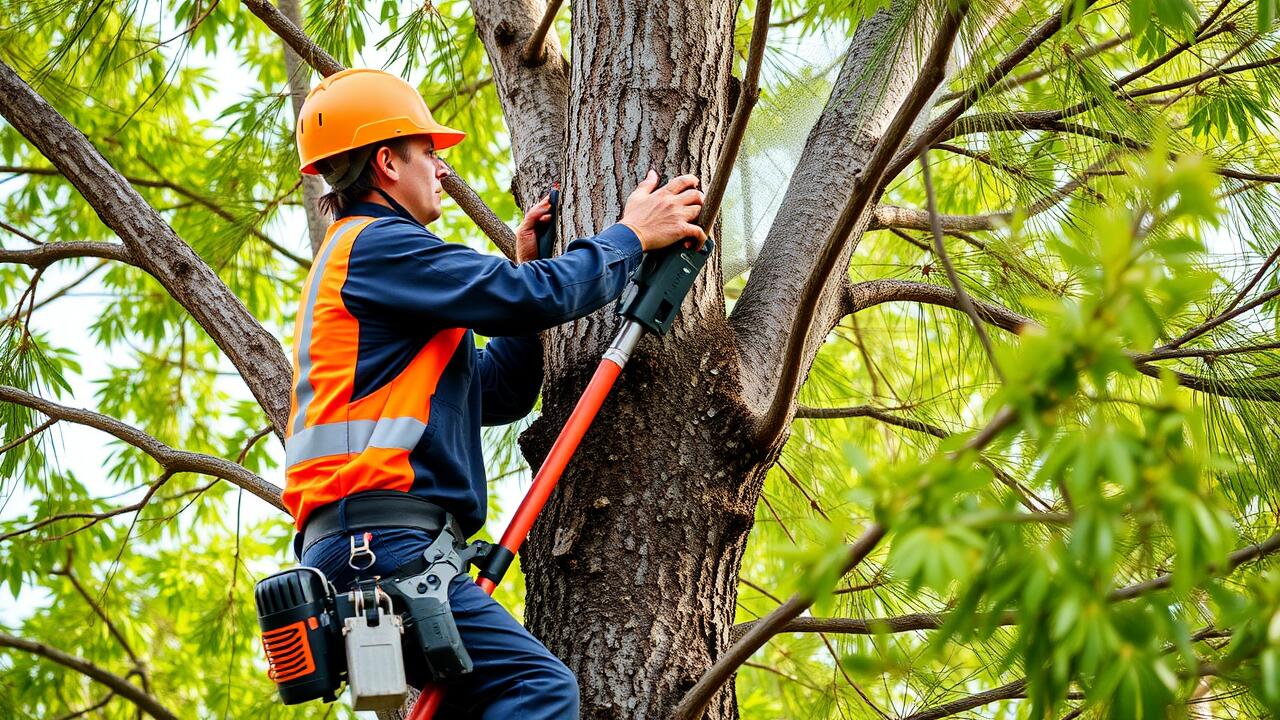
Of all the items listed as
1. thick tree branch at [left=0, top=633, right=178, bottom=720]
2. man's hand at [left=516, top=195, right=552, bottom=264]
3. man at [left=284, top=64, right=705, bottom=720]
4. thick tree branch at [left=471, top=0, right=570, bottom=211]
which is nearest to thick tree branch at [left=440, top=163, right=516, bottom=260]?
thick tree branch at [left=471, top=0, right=570, bottom=211]

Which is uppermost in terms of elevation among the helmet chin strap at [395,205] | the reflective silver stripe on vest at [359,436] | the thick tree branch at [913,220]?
the thick tree branch at [913,220]

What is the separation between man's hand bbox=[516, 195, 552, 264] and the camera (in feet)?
8.14

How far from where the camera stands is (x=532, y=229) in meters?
2.49

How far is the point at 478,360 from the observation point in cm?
238

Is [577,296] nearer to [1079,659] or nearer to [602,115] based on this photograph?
[602,115]

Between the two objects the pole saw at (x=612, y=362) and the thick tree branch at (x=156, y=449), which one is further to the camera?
the thick tree branch at (x=156, y=449)

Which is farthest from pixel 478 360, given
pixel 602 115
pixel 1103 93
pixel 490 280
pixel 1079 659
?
pixel 1079 659

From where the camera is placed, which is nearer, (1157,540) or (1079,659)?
(1079,659)

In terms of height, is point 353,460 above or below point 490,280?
below

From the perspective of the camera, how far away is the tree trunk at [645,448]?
2104mm

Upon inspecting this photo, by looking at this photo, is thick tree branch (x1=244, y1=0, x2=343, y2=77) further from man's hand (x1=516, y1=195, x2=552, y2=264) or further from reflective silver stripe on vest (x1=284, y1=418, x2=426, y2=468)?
reflective silver stripe on vest (x1=284, y1=418, x2=426, y2=468)

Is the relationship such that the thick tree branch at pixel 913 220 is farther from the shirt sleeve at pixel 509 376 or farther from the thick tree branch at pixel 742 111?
→ the shirt sleeve at pixel 509 376

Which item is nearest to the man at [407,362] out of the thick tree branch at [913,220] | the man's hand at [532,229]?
the man's hand at [532,229]

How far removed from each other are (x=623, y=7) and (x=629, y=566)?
1.11m
